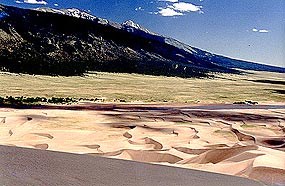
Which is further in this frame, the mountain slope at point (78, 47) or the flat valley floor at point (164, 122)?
the mountain slope at point (78, 47)

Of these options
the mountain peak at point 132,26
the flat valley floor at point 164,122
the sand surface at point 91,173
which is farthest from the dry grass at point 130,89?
the sand surface at point 91,173

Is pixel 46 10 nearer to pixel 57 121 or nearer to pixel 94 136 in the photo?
pixel 57 121

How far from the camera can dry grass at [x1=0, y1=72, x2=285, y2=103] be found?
4824 mm

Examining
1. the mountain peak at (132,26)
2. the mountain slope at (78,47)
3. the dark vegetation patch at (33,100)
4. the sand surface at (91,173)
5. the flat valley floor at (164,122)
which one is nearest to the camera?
the sand surface at (91,173)

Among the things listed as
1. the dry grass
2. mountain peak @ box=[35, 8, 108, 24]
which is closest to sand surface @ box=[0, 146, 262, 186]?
the dry grass

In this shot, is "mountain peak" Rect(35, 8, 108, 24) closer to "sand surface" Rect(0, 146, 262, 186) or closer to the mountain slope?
the mountain slope

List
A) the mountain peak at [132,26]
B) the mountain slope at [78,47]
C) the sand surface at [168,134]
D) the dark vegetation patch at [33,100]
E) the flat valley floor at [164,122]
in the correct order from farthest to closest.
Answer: the mountain slope at [78,47] → the dark vegetation patch at [33,100] → the mountain peak at [132,26] → the flat valley floor at [164,122] → the sand surface at [168,134]

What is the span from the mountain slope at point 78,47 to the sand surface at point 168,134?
50 cm

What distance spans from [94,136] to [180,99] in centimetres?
112

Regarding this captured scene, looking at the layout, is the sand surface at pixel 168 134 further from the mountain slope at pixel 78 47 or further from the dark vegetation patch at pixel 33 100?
the mountain slope at pixel 78 47

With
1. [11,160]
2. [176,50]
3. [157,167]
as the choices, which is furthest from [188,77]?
[11,160]

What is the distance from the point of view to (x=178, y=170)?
323cm

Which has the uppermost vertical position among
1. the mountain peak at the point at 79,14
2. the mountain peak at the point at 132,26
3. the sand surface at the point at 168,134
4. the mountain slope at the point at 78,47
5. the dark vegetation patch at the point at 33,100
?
the mountain peak at the point at 79,14

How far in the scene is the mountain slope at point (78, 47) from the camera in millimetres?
4820
